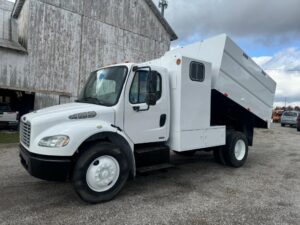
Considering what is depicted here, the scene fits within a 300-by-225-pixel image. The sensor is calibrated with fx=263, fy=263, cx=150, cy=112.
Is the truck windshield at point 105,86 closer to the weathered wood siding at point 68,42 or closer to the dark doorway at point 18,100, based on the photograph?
the weathered wood siding at point 68,42

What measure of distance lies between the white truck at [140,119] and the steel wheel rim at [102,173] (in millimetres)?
16

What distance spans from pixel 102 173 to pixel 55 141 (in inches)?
37.4

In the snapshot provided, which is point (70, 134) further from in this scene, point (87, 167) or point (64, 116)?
point (87, 167)

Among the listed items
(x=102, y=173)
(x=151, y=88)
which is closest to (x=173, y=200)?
(x=102, y=173)

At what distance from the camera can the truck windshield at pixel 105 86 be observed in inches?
191

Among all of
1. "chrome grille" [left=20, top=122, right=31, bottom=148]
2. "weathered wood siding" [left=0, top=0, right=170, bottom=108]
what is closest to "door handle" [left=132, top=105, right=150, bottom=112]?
"chrome grille" [left=20, top=122, right=31, bottom=148]

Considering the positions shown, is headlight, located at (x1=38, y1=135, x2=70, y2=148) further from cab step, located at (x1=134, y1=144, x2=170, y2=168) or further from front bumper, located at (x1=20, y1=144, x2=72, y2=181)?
cab step, located at (x1=134, y1=144, x2=170, y2=168)

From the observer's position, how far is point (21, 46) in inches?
581

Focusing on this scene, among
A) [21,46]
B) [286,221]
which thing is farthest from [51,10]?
[286,221]

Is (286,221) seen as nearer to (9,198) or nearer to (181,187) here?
(181,187)

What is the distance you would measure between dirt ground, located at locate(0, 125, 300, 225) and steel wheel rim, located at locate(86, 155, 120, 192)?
32 cm

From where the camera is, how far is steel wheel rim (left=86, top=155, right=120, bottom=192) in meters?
4.33

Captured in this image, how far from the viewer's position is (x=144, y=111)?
5086 millimetres

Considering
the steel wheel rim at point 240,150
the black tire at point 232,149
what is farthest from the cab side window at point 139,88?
the steel wheel rim at point 240,150
